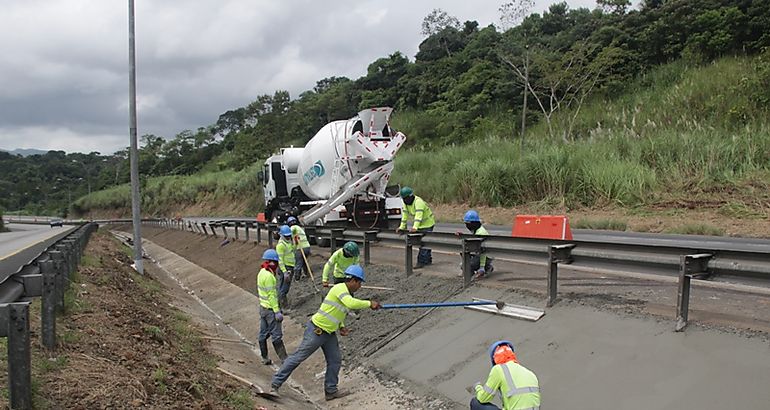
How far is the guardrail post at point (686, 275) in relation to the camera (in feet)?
18.1

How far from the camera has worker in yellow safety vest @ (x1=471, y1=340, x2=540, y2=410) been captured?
4453 millimetres

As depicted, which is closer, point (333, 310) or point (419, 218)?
point (333, 310)

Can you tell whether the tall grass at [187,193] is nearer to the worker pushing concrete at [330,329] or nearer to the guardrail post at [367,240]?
the guardrail post at [367,240]

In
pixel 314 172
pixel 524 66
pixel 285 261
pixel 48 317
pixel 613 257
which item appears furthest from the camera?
pixel 524 66

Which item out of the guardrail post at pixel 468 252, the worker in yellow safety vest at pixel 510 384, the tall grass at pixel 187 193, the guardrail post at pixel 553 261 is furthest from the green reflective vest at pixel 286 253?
the tall grass at pixel 187 193

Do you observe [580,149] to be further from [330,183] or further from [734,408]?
[734,408]

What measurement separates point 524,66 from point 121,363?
31201mm

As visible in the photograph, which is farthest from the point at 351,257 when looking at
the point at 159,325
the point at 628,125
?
the point at 628,125

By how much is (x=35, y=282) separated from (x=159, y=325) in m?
3.29

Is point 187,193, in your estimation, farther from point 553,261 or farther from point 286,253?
point 553,261

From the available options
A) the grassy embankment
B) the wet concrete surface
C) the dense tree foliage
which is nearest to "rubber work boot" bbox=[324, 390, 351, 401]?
the wet concrete surface

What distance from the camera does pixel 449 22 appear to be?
5709 centimetres

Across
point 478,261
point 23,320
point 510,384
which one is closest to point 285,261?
point 478,261

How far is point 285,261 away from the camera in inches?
464
